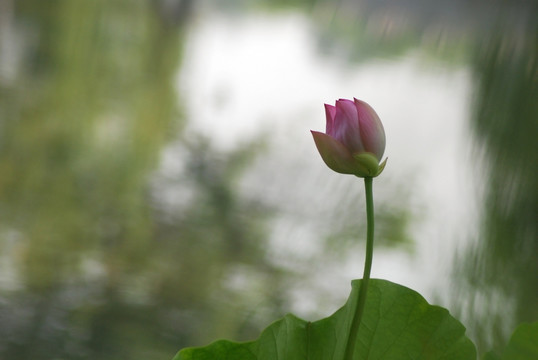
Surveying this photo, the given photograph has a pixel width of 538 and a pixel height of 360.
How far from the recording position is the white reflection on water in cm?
174

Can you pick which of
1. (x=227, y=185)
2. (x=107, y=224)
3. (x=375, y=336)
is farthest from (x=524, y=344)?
(x=227, y=185)

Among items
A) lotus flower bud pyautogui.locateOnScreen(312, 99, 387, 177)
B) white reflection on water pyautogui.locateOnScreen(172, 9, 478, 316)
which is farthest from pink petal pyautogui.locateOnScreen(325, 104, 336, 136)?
white reflection on water pyautogui.locateOnScreen(172, 9, 478, 316)

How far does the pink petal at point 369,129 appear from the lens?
0.67 ft

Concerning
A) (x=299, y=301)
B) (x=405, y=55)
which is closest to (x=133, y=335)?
(x=299, y=301)

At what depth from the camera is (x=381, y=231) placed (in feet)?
6.15

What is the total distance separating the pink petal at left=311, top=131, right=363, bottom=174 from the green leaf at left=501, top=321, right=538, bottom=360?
6 centimetres

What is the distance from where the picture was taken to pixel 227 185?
201 cm

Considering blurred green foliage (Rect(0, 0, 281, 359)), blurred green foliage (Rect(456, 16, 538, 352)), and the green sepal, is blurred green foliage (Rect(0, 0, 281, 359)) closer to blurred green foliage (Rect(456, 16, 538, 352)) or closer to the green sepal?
blurred green foliage (Rect(456, 16, 538, 352))

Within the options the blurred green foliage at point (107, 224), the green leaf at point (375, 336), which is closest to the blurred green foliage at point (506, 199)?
the blurred green foliage at point (107, 224)

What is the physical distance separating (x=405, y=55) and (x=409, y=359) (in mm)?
3237

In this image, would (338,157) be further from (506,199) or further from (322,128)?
(322,128)

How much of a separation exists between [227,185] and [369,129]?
181 centimetres

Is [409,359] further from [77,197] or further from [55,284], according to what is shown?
[77,197]

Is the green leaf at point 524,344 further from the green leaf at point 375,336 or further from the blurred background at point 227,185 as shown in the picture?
the blurred background at point 227,185
